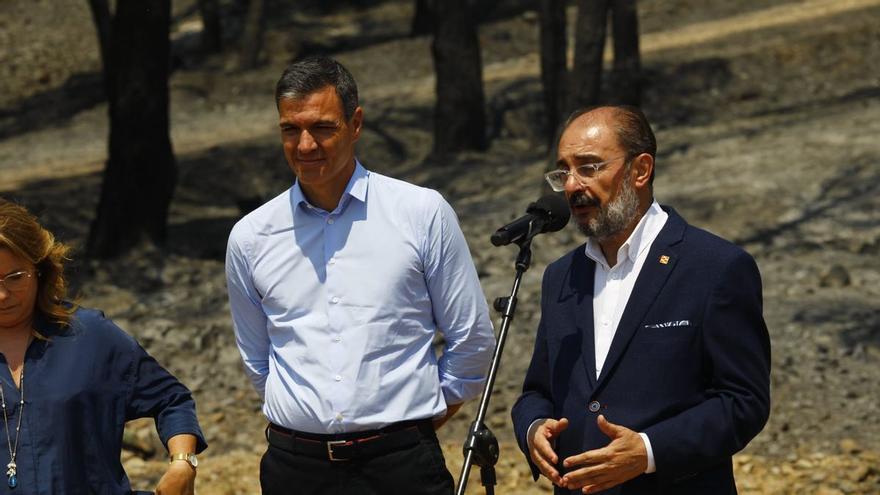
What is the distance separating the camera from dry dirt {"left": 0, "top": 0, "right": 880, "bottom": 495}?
9.63 metres

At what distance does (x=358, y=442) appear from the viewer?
4.66 metres

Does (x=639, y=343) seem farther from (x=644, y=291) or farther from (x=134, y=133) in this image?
(x=134, y=133)

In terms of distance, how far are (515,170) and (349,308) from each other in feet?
40.6

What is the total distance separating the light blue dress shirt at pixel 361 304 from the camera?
15.3ft

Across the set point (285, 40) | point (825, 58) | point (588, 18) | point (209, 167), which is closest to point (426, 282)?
point (588, 18)

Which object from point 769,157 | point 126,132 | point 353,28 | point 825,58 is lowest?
point 353,28

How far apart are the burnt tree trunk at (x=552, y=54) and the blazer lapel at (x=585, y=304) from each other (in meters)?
14.3

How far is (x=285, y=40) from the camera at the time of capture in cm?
3012

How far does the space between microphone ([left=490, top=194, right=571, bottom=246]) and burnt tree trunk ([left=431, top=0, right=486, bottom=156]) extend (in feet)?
47.2

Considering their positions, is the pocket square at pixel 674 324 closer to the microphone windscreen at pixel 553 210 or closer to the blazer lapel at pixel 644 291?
the blazer lapel at pixel 644 291

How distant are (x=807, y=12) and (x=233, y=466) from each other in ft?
67.1

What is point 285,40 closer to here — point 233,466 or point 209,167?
point 209,167

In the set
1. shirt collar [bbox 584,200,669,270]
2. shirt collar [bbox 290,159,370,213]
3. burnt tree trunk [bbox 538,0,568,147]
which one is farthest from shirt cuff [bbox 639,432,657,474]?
burnt tree trunk [bbox 538,0,568,147]

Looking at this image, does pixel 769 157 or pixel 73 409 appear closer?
pixel 73 409
